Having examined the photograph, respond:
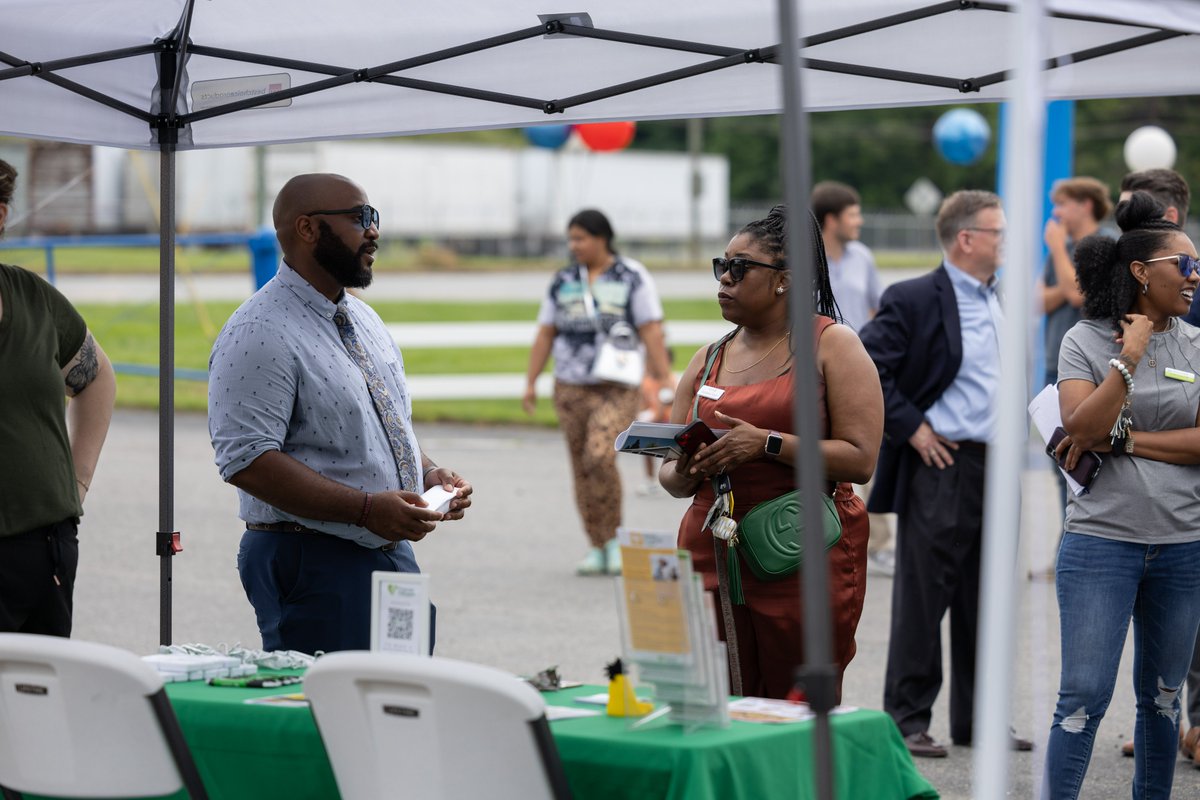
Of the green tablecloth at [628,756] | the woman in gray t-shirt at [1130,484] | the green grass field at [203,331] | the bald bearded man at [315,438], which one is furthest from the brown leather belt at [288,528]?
the green grass field at [203,331]

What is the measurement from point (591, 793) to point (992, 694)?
2.73 ft

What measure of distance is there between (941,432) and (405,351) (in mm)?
15634

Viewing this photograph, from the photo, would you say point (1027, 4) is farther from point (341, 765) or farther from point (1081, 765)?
point (1081, 765)

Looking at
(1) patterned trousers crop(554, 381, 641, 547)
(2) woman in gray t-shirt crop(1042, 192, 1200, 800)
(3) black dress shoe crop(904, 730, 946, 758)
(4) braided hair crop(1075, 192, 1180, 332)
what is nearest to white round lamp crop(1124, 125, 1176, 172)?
(1) patterned trousers crop(554, 381, 641, 547)

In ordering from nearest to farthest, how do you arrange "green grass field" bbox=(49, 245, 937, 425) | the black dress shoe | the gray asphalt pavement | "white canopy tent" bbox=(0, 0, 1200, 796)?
"white canopy tent" bbox=(0, 0, 1200, 796) → the black dress shoe → the gray asphalt pavement → "green grass field" bbox=(49, 245, 937, 425)

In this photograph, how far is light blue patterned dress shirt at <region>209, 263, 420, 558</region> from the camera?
402cm

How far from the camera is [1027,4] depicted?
2.43 meters

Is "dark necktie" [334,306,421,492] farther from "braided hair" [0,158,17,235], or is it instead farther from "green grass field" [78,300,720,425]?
"green grass field" [78,300,720,425]

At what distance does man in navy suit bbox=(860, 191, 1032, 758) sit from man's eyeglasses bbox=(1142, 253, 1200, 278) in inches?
54.0

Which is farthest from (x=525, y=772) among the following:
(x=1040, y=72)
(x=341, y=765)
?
(x=1040, y=72)

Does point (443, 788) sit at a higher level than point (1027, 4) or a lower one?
lower

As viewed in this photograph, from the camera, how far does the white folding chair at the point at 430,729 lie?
8.75ft

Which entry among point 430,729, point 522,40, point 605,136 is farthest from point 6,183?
point 605,136

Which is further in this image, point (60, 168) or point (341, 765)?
point (60, 168)
